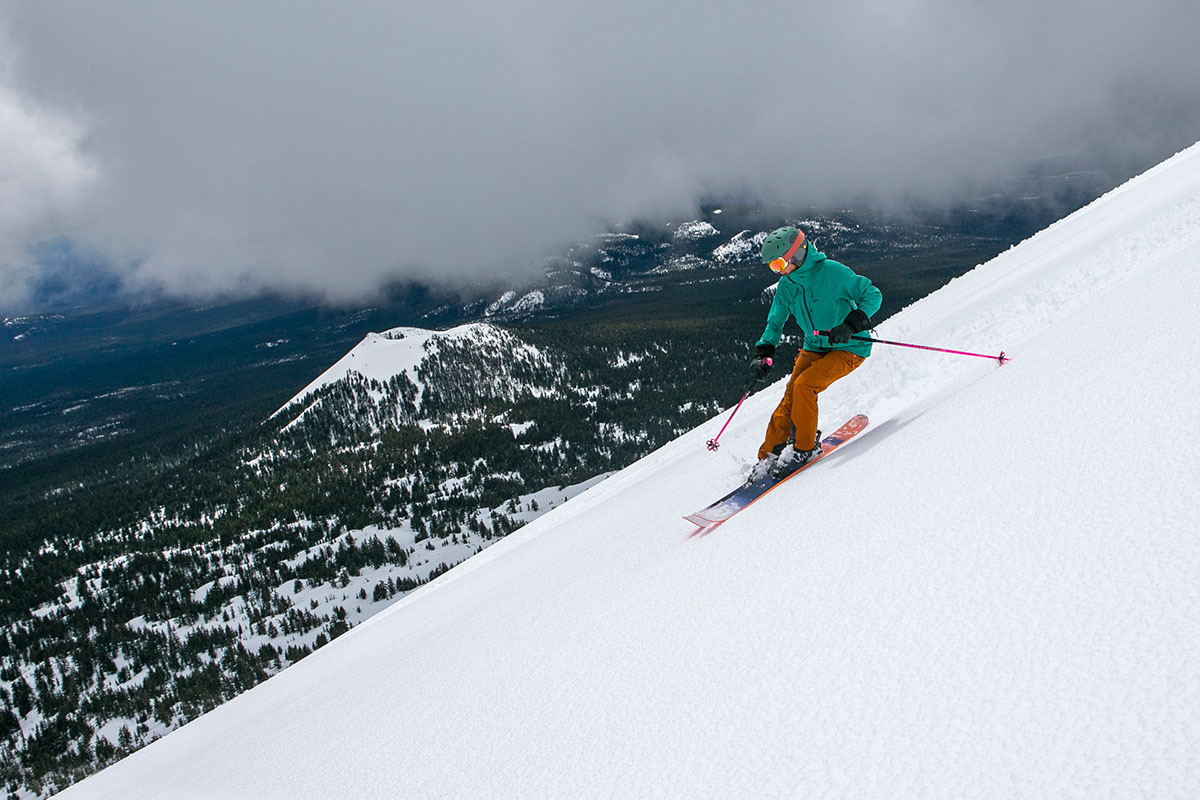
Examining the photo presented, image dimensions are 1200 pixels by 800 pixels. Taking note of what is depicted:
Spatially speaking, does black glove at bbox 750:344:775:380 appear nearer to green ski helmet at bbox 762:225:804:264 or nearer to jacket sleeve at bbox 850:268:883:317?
jacket sleeve at bbox 850:268:883:317

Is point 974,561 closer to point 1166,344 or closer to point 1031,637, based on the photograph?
point 1031,637

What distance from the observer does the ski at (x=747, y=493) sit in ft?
18.5

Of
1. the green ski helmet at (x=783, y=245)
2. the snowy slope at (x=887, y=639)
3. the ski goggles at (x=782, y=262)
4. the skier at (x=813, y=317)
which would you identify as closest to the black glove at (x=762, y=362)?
the skier at (x=813, y=317)

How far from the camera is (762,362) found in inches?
298

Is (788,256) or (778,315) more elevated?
(788,256)

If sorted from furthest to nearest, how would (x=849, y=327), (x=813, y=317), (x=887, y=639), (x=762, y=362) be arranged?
(x=762, y=362)
(x=813, y=317)
(x=849, y=327)
(x=887, y=639)

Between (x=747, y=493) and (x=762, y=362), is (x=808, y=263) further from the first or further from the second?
(x=747, y=493)

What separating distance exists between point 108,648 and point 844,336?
101 metres

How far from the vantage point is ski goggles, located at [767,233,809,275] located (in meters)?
6.43

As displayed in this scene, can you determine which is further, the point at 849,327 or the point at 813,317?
the point at 813,317

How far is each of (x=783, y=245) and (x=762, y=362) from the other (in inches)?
66.9

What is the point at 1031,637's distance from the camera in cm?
189

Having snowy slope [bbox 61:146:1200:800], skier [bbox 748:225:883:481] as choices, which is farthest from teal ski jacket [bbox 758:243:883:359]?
snowy slope [bbox 61:146:1200:800]

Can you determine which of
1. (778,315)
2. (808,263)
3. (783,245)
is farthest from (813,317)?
(783,245)
